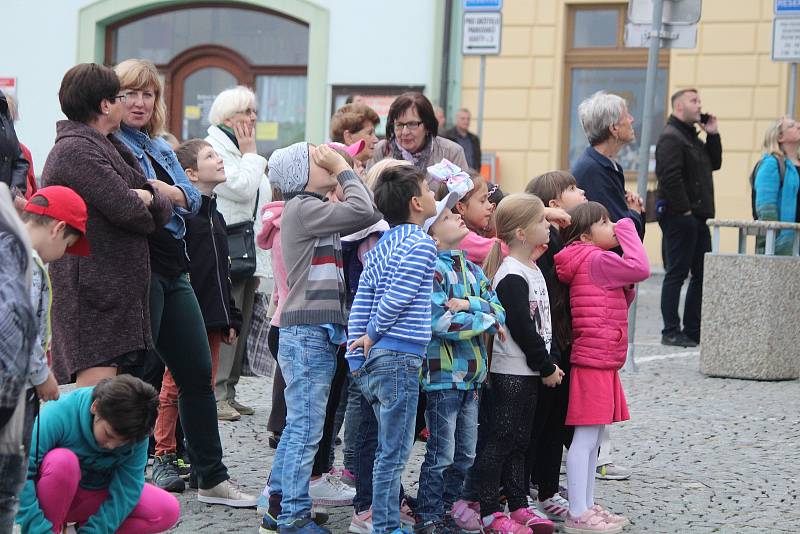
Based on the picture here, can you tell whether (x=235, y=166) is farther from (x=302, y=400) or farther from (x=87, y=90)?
(x=302, y=400)

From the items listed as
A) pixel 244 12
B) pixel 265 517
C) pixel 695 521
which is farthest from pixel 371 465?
pixel 244 12

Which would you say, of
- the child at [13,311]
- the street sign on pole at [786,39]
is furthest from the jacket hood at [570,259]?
the street sign on pole at [786,39]

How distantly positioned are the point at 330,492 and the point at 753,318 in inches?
184

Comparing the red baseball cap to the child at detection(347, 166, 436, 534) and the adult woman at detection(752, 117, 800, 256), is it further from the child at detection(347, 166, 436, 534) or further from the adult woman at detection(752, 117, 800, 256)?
the adult woman at detection(752, 117, 800, 256)

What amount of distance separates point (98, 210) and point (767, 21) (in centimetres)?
1328

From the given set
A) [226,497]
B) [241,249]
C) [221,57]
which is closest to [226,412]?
[241,249]

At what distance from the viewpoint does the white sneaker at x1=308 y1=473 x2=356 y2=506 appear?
19.3 ft

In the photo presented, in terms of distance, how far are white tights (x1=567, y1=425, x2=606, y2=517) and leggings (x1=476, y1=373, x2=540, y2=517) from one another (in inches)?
11.2

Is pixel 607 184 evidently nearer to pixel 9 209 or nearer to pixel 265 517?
pixel 265 517

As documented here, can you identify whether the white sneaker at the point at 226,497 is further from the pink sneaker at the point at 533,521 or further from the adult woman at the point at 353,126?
the adult woman at the point at 353,126

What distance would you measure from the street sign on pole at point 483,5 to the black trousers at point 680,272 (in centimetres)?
320

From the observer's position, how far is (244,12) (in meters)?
19.5

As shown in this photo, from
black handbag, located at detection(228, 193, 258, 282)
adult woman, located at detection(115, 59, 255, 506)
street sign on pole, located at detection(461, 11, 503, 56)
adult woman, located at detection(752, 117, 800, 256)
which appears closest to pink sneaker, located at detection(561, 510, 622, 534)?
adult woman, located at detection(115, 59, 255, 506)

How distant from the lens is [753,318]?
9.58m
